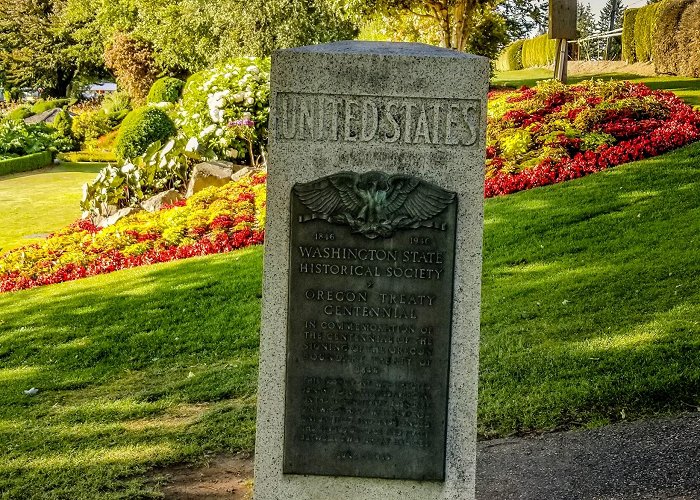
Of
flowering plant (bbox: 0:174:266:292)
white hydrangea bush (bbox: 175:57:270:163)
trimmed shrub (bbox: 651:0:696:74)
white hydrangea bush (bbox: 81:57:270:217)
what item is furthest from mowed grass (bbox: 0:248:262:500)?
trimmed shrub (bbox: 651:0:696:74)

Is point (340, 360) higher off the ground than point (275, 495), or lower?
higher

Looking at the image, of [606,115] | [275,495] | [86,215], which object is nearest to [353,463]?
[275,495]

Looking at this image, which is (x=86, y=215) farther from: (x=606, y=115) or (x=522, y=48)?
(x=522, y=48)

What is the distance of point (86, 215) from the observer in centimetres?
1551

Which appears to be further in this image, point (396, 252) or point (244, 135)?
point (244, 135)

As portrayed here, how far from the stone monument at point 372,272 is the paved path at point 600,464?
945 mm

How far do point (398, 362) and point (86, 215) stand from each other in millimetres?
12667

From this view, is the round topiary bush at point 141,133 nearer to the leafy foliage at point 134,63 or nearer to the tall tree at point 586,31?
the tall tree at point 586,31

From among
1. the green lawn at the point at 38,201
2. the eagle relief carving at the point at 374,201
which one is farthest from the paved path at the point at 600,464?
the green lawn at the point at 38,201

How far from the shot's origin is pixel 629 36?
93.2ft

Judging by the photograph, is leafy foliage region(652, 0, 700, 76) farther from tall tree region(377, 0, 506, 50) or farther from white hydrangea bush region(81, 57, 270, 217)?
white hydrangea bush region(81, 57, 270, 217)

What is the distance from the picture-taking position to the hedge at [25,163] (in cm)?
2437

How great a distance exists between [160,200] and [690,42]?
15155 mm

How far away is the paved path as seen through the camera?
15.4ft
